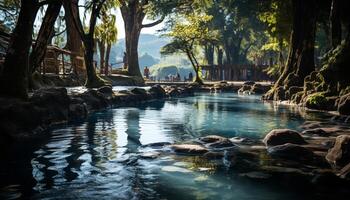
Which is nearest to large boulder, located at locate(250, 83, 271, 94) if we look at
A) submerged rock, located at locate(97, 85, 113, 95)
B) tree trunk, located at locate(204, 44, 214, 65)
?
submerged rock, located at locate(97, 85, 113, 95)

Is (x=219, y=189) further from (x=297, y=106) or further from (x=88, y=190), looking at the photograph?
(x=297, y=106)

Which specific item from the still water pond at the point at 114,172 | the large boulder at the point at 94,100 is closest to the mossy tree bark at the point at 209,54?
the large boulder at the point at 94,100

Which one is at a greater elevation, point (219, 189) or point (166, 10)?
point (166, 10)

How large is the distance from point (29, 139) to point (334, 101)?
14.9 metres

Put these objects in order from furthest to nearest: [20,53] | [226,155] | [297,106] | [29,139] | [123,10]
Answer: [123,10]
[297,106]
[20,53]
[29,139]
[226,155]

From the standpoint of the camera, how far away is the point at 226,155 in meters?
9.75

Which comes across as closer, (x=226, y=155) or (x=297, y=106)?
(x=226, y=155)

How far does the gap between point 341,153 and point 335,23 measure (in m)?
15.1

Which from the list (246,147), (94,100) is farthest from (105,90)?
(246,147)

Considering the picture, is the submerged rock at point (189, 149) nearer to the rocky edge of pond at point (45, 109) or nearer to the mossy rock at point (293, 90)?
the rocky edge of pond at point (45, 109)

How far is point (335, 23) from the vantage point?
21.7m

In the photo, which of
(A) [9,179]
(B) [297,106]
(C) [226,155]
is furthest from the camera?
(B) [297,106]

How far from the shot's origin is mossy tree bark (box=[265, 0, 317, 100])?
27.1 m

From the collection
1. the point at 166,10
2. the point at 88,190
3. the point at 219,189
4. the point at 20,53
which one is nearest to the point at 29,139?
the point at 20,53
